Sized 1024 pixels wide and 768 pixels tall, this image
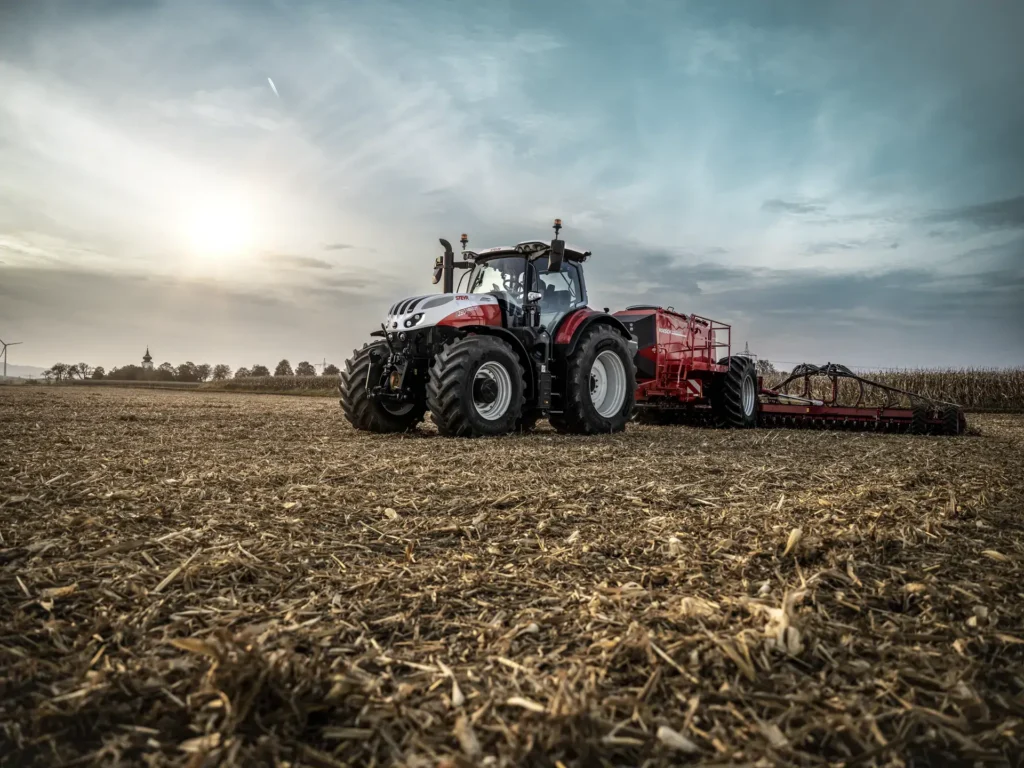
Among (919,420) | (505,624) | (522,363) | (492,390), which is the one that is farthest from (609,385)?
(505,624)

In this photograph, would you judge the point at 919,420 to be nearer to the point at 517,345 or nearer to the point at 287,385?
the point at 517,345

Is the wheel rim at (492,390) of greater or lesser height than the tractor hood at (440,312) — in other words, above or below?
below

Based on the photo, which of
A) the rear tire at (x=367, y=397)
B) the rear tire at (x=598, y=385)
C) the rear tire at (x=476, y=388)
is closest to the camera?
the rear tire at (x=476, y=388)

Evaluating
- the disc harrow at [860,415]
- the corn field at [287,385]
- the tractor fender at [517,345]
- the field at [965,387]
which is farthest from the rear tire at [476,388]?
the corn field at [287,385]

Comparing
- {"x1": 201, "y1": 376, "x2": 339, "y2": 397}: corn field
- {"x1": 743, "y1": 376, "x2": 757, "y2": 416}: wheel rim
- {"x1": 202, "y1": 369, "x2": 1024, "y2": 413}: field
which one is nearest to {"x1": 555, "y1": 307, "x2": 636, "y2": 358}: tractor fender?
{"x1": 743, "y1": 376, "x2": 757, "y2": 416}: wheel rim

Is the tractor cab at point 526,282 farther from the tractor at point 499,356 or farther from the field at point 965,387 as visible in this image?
the field at point 965,387

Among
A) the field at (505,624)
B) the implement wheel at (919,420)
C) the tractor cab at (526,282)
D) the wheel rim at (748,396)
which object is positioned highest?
the tractor cab at (526,282)

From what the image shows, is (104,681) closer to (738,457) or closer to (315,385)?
(738,457)

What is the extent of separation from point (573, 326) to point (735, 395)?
476 cm

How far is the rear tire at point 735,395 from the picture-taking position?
44.0ft

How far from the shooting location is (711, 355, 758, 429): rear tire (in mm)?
13406

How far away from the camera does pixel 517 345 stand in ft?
31.0

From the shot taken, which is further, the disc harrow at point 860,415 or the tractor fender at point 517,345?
the disc harrow at point 860,415

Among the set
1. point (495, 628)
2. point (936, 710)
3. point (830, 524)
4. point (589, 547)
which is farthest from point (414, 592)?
point (830, 524)
